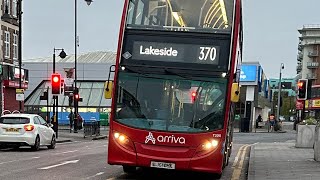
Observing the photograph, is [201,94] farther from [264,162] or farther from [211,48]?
[264,162]

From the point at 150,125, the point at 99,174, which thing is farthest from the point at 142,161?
the point at 99,174

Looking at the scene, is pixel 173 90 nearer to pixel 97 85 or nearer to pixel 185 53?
pixel 185 53

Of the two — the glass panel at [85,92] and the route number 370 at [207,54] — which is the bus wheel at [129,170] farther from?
the glass panel at [85,92]

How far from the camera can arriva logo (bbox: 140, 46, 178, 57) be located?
1202 cm

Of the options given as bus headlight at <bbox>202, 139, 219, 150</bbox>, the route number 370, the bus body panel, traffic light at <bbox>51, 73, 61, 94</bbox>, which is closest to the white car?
traffic light at <bbox>51, 73, 61, 94</bbox>

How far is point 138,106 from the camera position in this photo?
39.2ft

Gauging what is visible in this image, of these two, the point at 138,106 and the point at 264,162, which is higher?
the point at 138,106

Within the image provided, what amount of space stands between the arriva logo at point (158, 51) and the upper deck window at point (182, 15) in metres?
0.49

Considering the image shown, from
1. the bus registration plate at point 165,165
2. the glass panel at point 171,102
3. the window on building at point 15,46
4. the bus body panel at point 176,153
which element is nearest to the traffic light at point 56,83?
the window on building at point 15,46

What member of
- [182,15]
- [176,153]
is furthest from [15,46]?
A: [176,153]

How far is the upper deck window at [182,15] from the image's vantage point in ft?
40.1

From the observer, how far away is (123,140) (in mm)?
11867

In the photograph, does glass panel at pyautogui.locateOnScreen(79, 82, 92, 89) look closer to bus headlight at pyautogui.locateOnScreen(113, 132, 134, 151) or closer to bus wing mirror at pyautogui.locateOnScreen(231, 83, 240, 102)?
bus headlight at pyautogui.locateOnScreen(113, 132, 134, 151)

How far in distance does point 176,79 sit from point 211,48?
105 centimetres
